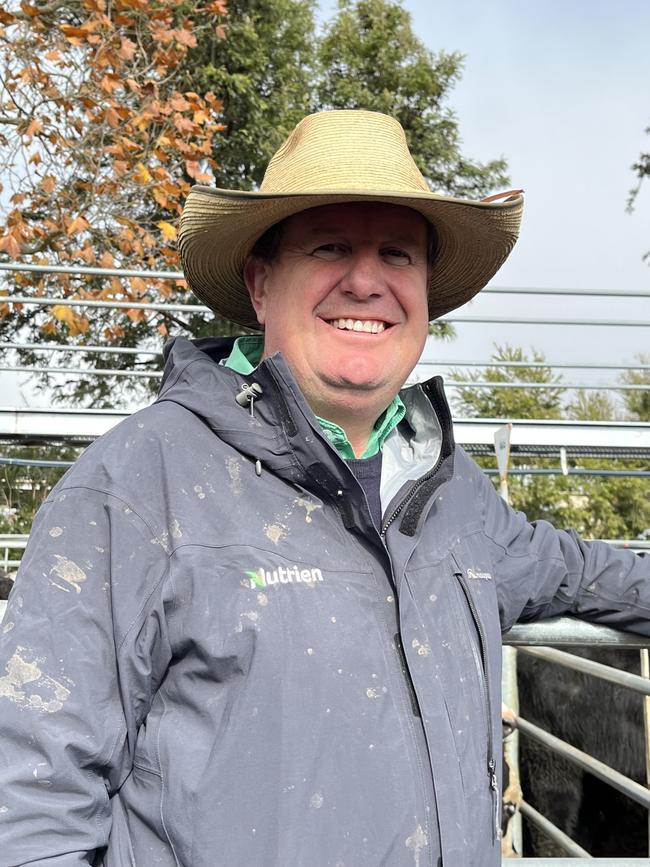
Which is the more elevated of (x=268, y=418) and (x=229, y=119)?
(x=229, y=119)

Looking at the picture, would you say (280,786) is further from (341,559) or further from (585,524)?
(585,524)

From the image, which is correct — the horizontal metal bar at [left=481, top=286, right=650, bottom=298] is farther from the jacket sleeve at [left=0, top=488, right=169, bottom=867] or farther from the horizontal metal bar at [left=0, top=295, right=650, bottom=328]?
the jacket sleeve at [left=0, top=488, right=169, bottom=867]

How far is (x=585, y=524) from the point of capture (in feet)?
53.7

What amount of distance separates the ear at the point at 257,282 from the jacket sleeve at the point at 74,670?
0.72 meters

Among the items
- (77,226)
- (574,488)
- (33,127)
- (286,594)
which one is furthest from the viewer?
(574,488)

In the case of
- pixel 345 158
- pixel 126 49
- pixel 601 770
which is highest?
pixel 126 49

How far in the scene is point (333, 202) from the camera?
74.8 inches

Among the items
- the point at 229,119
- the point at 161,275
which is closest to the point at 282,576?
the point at 161,275

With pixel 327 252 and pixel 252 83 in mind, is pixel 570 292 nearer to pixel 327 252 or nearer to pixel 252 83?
pixel 327 252

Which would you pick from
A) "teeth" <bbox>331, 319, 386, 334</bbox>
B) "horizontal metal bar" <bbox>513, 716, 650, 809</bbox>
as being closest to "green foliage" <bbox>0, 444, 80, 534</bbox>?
"horizontal metal bar" <bbox>513, 716, 650, 809</bbox>

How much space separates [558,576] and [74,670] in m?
1.18

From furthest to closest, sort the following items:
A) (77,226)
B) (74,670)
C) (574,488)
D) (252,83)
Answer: (574,488)
(252,83)
(77,226)
(74,670)

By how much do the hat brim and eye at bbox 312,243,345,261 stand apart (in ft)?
0.29

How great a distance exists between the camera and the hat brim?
6.18 ft
